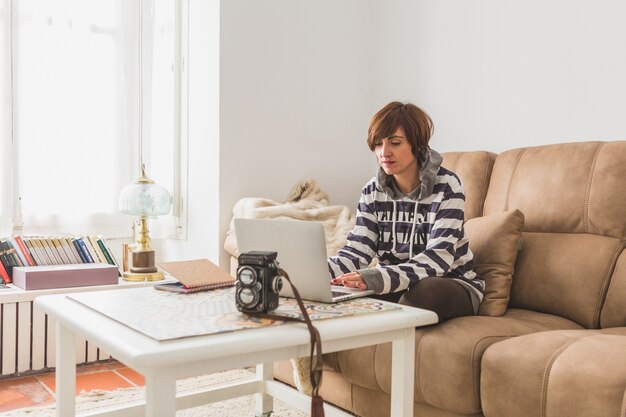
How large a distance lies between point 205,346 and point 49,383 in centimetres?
165

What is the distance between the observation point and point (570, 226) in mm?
1968

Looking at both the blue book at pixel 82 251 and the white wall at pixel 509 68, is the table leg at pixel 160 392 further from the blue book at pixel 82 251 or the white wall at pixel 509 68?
the white wall at pixel 509 68

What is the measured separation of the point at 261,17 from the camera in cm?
301

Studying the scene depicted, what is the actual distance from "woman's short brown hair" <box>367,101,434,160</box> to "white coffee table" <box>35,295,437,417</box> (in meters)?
0.66

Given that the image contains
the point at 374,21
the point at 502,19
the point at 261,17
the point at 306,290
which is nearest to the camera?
the point at 306,290

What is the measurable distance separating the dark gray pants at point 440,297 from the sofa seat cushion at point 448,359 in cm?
3

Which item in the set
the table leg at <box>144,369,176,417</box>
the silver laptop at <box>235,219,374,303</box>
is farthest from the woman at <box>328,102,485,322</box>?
the table leg at <box>144,369,176,417</box>

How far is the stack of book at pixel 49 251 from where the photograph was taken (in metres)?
2.53

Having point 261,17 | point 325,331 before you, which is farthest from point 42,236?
point 325,331

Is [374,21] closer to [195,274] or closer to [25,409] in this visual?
[195,274]

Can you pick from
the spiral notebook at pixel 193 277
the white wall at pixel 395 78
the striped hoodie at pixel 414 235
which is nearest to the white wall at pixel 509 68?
the white wall at pixel 395 78

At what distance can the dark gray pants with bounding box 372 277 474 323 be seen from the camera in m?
1.63

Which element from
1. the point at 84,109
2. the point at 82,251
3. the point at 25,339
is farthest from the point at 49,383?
the point at 84,109

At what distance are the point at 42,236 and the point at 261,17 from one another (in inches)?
58.8
